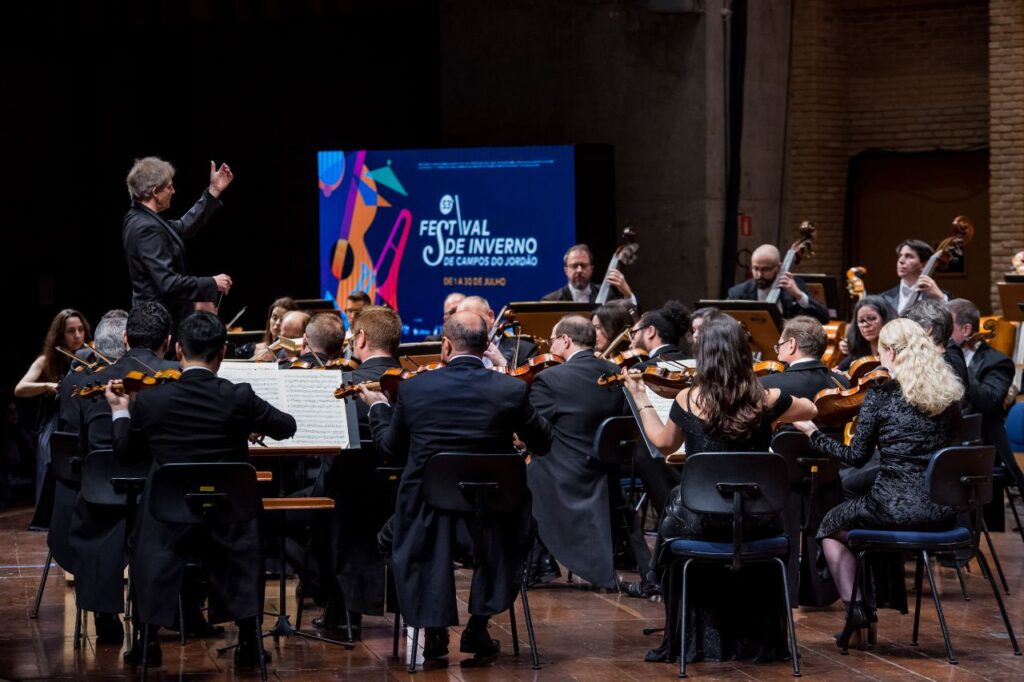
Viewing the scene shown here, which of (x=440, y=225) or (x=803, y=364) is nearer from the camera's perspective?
(x=803, y=364)

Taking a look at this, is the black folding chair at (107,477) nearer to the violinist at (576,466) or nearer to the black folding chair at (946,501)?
the violinist at (576,466)

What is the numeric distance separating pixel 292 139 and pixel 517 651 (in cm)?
871

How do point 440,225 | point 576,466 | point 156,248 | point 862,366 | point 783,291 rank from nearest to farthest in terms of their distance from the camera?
point 862,366 → point 156,248 → point 576,466 → point 783,291 → point 440,225

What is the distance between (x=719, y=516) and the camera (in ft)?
18.1

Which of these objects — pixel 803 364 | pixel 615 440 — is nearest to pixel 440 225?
pixel 615 440

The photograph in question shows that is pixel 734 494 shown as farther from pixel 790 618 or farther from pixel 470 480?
pixel 470 480

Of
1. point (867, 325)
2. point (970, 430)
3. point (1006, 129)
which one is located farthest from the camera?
point (1006, 129)

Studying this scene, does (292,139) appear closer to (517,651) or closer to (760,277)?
(760,277)

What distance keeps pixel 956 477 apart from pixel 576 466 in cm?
203

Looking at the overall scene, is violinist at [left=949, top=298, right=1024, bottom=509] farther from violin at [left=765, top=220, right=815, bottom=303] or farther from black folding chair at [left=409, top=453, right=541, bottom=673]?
black folding chair at [left=409, top=453, right=541, bottom=673]

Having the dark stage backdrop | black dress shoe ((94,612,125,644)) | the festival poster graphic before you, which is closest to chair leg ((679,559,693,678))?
black dress shoe ((94,612,125,644))

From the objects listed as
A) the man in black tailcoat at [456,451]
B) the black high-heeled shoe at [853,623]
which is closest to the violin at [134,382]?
the man in black tailcoat at [456,451]

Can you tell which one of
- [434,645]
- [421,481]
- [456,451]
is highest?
[456,451]

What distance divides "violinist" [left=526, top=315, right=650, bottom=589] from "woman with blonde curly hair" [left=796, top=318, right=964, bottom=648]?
1.52 metres
